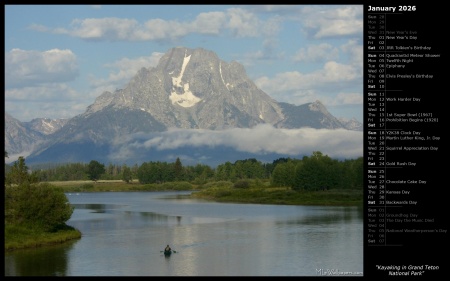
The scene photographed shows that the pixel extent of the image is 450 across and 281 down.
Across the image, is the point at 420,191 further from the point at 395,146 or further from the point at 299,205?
the point at 299,205

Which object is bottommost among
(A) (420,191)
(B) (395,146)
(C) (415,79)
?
(A) (420,191)

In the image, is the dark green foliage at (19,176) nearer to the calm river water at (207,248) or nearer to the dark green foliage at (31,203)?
the dark green foliage at (31,203)

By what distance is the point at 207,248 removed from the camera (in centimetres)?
6994

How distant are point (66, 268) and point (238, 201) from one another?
102566 millimetres

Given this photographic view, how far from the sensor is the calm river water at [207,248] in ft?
188

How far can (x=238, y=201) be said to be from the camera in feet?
522

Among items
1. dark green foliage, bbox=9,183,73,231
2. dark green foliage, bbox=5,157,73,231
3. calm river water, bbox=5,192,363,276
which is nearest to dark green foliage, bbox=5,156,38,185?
dark green foliage, bbox=5,157,73,231

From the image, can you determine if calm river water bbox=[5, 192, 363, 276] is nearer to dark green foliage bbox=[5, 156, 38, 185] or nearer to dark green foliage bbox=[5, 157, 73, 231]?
dark green foliage bbox=[5, 157, 73, 231]

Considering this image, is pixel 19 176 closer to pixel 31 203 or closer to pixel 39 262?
pixel 31 203

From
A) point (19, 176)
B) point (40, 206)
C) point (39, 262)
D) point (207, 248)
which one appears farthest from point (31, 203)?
point (207, 248)

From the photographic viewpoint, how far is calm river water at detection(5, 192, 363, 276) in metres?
57.2

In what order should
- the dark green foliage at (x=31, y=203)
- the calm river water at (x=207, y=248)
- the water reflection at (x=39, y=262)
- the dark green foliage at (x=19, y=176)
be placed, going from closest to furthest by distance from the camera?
the water reflection at (x=39, y=262), the calm river water at (x=207, y=248), the dark green foliage at (x=31, y=203), the dark green foliage at (x=19, y=176)

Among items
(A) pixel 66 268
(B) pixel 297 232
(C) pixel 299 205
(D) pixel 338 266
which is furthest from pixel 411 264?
(C) pixel 299 205

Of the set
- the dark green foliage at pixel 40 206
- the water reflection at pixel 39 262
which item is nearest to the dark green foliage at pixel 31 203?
the dark green foliage at pixel 40 206
